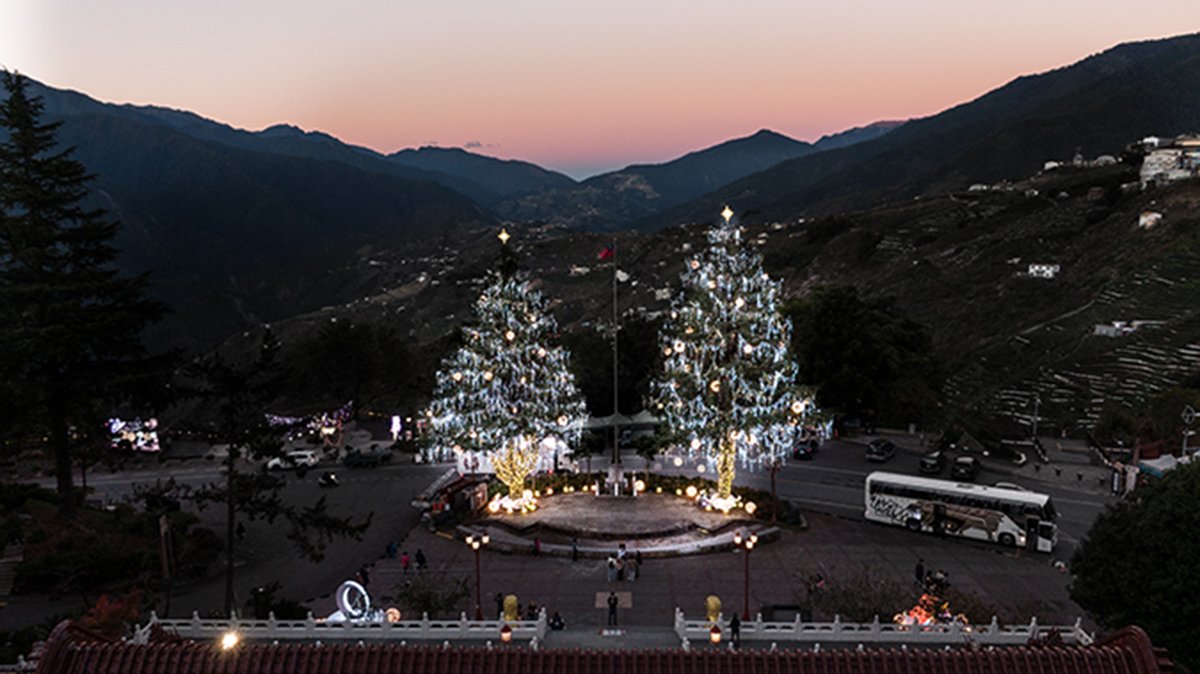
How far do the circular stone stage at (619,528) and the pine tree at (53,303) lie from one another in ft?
65.2

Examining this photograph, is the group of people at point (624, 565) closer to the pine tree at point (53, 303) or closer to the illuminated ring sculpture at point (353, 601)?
the illuminated ring sculpture at point (353, 601)

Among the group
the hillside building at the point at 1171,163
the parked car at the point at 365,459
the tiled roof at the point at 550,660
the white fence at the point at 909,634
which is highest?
the hillside building at the point at 1171,163

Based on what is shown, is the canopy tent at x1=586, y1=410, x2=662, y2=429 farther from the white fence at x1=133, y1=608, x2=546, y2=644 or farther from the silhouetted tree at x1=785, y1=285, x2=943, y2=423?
the white fence at x1=133, y1=608, x2=546, y2=644

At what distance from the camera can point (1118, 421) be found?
5166 centimetres

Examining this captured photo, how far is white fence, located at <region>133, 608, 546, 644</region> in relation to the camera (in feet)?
70.4

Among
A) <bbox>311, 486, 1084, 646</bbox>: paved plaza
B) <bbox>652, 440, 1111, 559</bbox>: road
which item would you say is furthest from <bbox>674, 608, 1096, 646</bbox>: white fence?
<bbox>652, 440, 1111, 559</bbox>: road

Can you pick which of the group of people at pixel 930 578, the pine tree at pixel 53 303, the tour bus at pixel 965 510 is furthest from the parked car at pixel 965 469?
the pine tree at pixel 53 303

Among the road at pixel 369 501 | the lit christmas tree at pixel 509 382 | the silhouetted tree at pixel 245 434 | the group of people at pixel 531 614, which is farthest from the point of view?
the lit christmas tree at pixel 509 382

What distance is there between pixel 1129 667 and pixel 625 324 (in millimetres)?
51883

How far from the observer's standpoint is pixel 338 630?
71.8 ft

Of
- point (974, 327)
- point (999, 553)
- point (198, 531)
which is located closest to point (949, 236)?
point (974, 327)

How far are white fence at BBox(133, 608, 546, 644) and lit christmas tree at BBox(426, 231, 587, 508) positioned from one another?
15.3 meters

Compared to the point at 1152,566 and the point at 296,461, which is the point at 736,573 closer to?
the point at 1152,566

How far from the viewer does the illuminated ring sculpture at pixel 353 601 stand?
2373 centimetres
